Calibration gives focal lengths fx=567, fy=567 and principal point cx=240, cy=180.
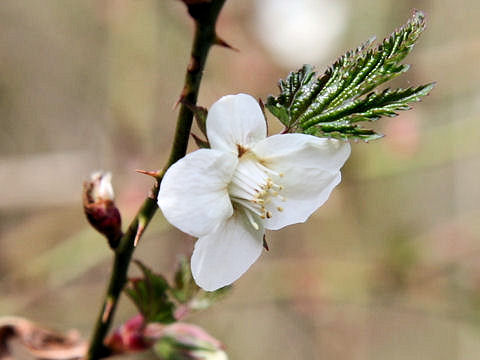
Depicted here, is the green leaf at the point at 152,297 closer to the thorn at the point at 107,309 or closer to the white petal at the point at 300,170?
the thorn at the point at 107,309

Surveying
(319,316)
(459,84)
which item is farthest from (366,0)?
(319,316)

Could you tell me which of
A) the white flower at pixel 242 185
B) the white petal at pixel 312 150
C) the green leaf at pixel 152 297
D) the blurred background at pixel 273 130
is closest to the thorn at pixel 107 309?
the green leaf at pixel 152 297

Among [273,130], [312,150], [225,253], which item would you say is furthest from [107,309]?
[273,130]

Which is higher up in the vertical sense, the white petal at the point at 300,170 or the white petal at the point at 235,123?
the white petal at the point at 235,123

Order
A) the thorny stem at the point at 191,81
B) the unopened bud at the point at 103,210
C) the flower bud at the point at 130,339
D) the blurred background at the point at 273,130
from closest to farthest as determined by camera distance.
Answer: the thorny stem at the point at 191,81 < the unopened bud at the point at 103,210 < the flower bud at the point at 130,339 < the blurred background at the point at 273,130

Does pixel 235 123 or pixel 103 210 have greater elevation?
pixel 235 123

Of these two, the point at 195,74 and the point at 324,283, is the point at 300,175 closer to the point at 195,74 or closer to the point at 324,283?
the point at 195,74

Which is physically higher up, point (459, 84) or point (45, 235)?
point (459, 84)

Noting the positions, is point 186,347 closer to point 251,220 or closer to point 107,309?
point 107,309
